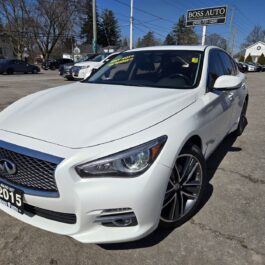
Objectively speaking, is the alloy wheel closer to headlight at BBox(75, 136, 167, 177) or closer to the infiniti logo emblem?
headlight at BBox(75, 136, 167, 177)

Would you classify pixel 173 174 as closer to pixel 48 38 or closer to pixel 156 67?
pixel 156 67

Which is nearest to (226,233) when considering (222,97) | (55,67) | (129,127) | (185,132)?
(185,132)

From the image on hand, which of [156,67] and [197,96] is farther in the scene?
[156,67]

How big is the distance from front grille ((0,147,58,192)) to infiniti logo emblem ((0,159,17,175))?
0.02m

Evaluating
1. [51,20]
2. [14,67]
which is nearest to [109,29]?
[51,20]

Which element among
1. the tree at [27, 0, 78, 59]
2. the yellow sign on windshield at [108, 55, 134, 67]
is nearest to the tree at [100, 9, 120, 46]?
the tree at [27, 0, 78, 59]

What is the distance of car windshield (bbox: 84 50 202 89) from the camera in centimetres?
324

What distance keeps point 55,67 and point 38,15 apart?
9.63 m

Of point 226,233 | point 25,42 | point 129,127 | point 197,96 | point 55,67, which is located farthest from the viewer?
point 25,42

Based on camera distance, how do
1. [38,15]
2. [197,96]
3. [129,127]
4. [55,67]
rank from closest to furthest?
[129,127], [197,96], [55,67], [38,15]

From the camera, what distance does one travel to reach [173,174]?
91.2 inches

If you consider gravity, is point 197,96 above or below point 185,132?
above

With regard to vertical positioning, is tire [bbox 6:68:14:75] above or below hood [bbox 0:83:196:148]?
below

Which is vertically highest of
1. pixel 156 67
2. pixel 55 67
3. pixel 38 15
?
pixel 38 15
